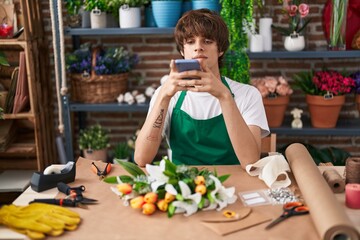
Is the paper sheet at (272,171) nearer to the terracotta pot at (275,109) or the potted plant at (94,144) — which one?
the terracotta pot at (275,109)

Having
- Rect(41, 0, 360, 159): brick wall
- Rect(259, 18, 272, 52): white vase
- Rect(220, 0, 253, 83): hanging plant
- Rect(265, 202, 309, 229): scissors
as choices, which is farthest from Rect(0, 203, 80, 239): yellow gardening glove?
Rect(41, 0, 360, 159): brick wall

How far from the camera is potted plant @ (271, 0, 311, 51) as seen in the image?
10.8 feet

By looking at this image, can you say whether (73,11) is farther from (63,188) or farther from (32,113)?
(63,188)

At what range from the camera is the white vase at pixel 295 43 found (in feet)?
10.8

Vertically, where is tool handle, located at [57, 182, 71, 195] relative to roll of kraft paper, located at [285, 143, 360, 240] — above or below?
below

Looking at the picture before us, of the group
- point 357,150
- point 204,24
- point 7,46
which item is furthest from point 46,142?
point 357,150

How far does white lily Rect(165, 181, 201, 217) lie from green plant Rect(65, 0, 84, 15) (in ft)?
7.84

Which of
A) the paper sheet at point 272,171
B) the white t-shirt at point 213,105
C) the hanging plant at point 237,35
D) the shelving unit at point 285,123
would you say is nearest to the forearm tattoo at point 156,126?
the white t-shirt at point 213,105

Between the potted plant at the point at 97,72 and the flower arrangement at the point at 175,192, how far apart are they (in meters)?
1.97

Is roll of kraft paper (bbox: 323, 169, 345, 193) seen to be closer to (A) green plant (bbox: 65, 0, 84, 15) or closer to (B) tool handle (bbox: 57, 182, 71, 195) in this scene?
(B) tool handle (bbox: 57, 182, 71, 195)

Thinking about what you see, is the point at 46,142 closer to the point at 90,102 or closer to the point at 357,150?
the point at 90,102

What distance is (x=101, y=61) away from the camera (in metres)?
3.43

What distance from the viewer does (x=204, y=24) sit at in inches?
79.7

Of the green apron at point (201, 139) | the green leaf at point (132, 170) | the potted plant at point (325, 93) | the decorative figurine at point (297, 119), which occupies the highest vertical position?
the green leaf at point (132, 170)
